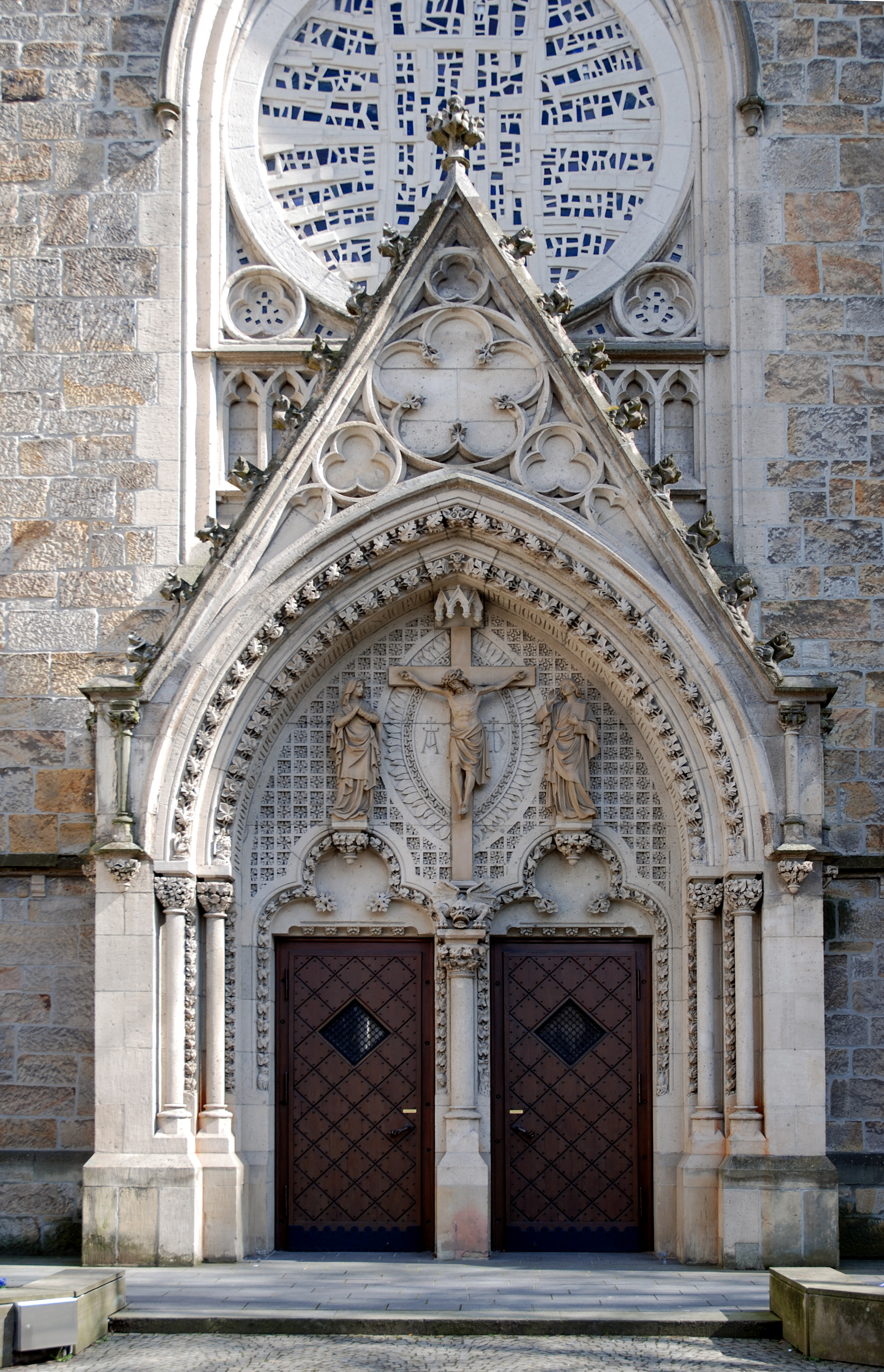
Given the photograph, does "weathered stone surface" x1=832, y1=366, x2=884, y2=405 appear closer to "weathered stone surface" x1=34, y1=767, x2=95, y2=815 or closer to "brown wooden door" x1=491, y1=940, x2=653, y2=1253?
"brown wooden door" x1=491, y1=940, x2=653, y2=1253

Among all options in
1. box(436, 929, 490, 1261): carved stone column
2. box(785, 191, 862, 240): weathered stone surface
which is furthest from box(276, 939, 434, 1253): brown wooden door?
box(785, 191, 862, 240): weathered stone surface

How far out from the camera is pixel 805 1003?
1134 cm

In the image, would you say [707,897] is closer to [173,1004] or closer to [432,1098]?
[432,1098]

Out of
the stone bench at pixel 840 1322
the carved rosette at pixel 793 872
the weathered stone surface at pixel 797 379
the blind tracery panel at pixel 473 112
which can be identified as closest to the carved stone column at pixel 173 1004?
the carved rosette at pixel 793 872

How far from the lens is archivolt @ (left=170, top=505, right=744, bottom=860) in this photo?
11750 millimetres

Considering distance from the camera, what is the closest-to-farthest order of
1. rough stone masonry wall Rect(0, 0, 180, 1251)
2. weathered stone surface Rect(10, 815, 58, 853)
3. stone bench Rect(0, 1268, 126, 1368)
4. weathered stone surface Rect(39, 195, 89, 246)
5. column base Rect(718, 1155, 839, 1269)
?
stone bench Rect(0, 1268, 126, 1368), column base Rect(718, 1155, 839, 1269), rough stone masonry wall Rect(0, 0, 180, 1251), weathered stone surface Rect(10, 815, 58, 853), weathered stone surface Rect(39, 195, 89, 246)

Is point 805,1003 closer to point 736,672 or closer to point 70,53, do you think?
point 736,672

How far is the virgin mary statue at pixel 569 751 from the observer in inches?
484

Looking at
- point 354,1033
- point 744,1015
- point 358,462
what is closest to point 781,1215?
point 744,1015

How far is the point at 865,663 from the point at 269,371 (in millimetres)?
5110

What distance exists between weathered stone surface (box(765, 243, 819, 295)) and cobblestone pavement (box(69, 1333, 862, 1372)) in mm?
7684

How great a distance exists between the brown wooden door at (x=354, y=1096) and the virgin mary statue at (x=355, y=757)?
103 centimetres

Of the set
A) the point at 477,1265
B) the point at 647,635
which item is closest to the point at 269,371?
the point at 647,635

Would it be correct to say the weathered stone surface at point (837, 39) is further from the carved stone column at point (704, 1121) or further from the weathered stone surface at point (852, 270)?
the carved stone column at point (704, 1121)
